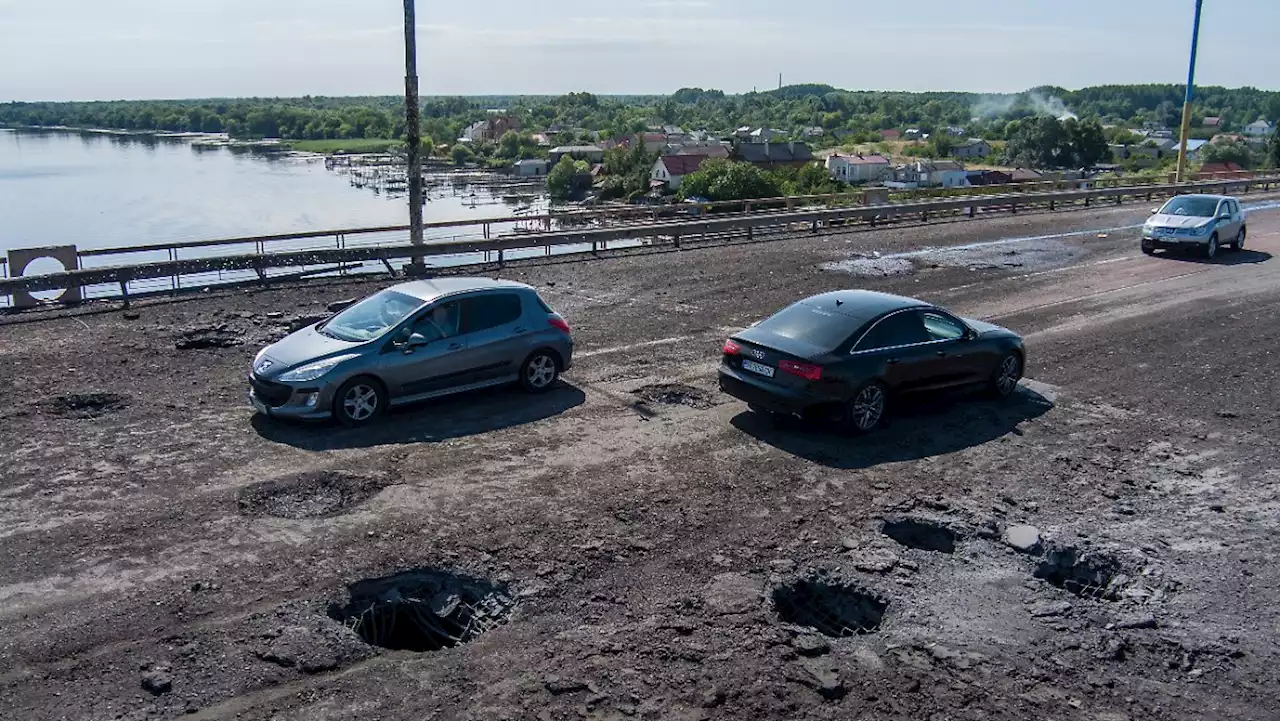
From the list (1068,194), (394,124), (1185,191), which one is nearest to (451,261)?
(1068,194)

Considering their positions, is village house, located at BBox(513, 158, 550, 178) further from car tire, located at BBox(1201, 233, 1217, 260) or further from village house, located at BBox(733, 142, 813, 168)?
car tire, located at BBox(1201, 233, 1217, 260)

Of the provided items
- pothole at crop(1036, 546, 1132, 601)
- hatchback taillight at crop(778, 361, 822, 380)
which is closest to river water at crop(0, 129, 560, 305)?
hatchback taillight at crop(778, 361, 822, 380)

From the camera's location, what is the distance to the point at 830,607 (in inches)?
288

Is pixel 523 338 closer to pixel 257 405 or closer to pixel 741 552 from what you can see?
pixel 257 405

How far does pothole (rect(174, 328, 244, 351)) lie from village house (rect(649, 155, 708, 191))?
89651 millimetres

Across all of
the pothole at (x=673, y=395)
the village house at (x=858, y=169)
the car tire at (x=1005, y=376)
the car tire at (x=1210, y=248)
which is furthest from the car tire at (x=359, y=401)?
the village house at (x=858, y=169)

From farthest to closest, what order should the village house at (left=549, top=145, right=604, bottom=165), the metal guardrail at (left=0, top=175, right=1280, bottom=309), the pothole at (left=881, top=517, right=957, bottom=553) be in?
the village house at (left=549, top=145, right=604, bottom=165)
the metal guardrail at (left=0, top=175, right=1280, bottom=309)
the pothole at (left=881, top=517, right=957, bottom=553)

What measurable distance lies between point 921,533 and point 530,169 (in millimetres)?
122116

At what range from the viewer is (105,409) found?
1135 centimetres

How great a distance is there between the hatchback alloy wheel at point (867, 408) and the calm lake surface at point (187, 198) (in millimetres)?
34051

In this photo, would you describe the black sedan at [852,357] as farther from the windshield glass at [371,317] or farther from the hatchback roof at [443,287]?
the windshield glass at [371,317]

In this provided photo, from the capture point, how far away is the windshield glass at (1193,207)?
24.9 metres

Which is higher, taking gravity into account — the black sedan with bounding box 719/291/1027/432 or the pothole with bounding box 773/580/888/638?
the black sedan with bounding box 719/291/1027/432

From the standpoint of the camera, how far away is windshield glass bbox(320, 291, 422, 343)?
11.2 meters
